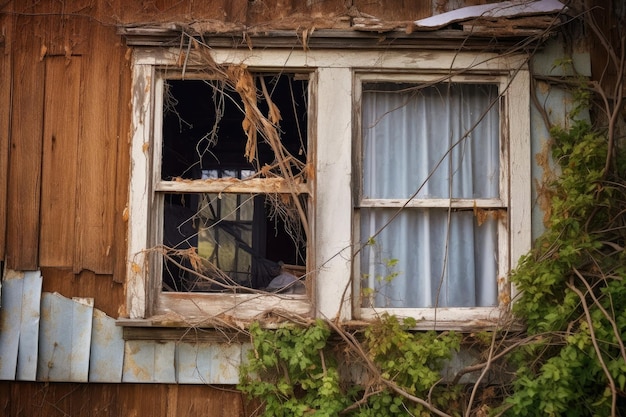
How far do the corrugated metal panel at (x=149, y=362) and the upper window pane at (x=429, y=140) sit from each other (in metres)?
1.71

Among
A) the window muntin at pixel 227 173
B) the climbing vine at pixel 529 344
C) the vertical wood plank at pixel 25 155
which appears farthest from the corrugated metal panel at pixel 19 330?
the window muntin at pixel 227 173

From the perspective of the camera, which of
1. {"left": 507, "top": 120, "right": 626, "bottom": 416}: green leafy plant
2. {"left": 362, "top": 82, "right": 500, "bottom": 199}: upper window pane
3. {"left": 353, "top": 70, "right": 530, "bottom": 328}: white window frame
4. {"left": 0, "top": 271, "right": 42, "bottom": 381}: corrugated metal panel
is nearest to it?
{"left": 507, "top": 120, "right": 626, "bottom": 416}: green leafy plant

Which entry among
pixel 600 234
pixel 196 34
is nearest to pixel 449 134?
pixel 600 234

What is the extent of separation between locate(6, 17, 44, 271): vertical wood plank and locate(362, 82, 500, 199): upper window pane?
2.24 meters

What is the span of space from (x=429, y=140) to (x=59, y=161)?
2.54 metres

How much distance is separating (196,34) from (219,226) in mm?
4633

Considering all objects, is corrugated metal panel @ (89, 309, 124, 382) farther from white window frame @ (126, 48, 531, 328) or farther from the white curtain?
the white curtain

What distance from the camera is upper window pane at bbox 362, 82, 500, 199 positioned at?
457 cm

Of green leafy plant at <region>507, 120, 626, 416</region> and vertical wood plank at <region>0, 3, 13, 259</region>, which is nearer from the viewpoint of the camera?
green leafy plant at <region>507, 120, 626, 416</region>

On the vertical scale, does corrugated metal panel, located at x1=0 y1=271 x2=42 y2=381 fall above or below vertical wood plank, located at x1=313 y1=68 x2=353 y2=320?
below

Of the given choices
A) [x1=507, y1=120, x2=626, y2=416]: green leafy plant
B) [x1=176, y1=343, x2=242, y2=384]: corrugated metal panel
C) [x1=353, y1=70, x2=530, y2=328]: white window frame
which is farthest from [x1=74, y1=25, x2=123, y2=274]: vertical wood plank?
[x1=507, y1=120, x2=626, y2=416]: green leafy plant

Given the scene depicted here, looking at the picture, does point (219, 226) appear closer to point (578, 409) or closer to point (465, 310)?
point (465, 310)

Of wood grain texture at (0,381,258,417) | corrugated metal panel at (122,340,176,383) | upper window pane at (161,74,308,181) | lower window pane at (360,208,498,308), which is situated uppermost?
upper window pane at (161,74,308,181)

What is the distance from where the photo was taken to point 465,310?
448cm
